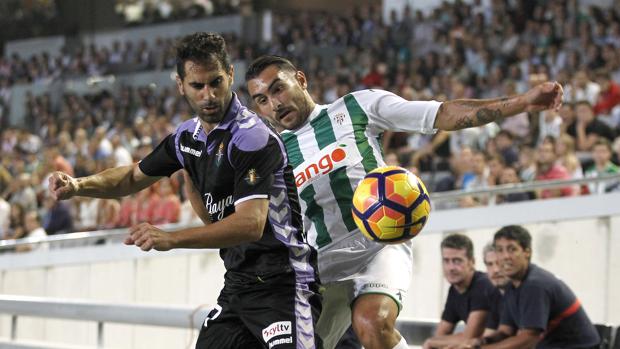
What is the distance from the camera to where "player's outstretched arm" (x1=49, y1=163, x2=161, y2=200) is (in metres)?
5.71

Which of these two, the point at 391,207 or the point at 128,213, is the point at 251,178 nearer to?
the point at 391,207

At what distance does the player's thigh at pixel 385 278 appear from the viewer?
6297 millimetres

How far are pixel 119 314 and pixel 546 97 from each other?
15.1ft

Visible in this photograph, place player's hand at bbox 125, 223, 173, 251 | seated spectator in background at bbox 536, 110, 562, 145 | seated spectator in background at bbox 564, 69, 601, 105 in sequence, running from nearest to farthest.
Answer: player's hand at bbox 125, 223, 173, 251 → seated spectator in background at bbox 536, 110, 562, 145 → seated spectator in background at bbox 564, 69, 601, 105

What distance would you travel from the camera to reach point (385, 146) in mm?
14891

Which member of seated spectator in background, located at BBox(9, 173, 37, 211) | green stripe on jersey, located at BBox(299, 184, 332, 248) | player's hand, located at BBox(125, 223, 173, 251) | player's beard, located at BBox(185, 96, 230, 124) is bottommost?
player's hand, located at BBox(125, 223, 173, 251)

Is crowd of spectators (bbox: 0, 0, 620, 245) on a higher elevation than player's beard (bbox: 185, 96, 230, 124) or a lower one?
higher

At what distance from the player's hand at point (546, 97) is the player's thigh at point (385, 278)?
1524mm

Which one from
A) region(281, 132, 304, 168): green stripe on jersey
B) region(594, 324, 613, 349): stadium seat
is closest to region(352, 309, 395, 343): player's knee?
region(281, 132, 304, 168): green stripe on jersey

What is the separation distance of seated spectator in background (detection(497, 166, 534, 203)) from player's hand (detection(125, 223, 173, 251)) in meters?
7.49

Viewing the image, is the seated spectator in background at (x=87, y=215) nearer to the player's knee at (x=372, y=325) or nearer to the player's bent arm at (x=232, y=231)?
the player's knee at (x=372, y=325)

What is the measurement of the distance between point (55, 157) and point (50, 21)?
1570 centimetres

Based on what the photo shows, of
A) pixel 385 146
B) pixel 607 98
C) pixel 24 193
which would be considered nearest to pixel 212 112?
pixel 607 98

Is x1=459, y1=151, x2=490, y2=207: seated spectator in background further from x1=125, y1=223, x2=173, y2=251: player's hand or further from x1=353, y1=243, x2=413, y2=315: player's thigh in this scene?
x1=125, y1=223, x2=173, y2=251: player's hand
